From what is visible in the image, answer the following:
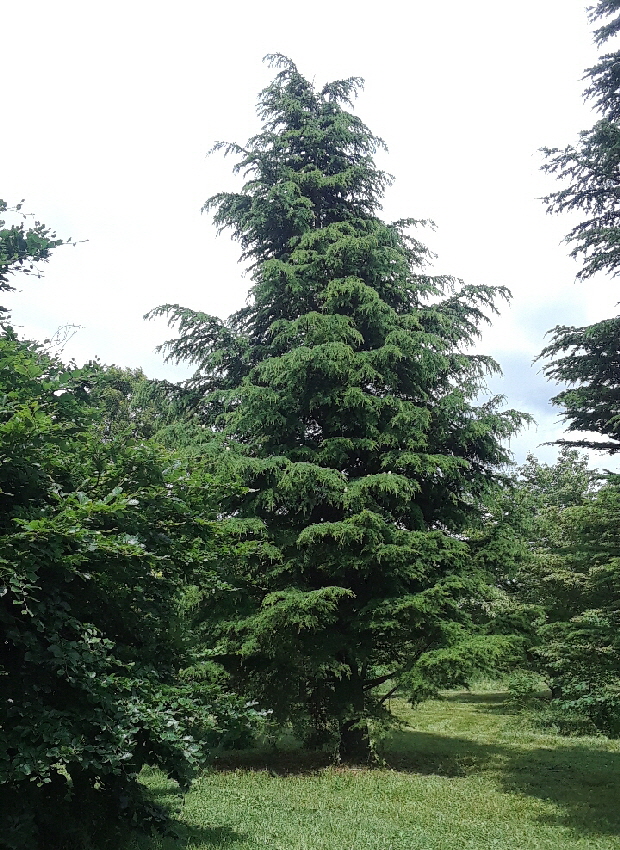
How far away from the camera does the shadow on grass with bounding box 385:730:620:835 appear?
9039mm

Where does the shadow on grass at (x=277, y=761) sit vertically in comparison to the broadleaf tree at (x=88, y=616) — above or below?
below

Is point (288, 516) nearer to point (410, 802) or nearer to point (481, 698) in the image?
point (410, 802)

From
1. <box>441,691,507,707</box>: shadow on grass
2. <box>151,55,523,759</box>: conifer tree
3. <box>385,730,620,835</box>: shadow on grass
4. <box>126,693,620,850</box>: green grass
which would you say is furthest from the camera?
<box>441,691,507,707</box>: shadow on grass

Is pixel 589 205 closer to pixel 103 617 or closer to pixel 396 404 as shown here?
pixel 396 404

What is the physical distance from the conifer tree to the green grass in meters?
1.33

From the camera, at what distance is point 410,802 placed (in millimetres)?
9211

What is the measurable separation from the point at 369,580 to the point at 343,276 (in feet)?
22.8

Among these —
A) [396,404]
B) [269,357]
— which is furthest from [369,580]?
[269,357]

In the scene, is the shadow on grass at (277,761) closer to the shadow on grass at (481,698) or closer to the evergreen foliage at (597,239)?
the evergreen foliage at (597,239)

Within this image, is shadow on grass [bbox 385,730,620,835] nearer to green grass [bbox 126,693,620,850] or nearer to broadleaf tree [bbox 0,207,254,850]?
green grass [bbox 126,693,620,850]

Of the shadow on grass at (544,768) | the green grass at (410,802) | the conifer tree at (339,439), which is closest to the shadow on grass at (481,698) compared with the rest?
the shadow on grass at (544,768)

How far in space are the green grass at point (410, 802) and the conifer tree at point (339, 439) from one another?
133cm

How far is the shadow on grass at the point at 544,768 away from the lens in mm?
9039

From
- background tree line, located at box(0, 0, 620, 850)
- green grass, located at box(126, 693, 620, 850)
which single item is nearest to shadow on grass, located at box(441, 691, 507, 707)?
background tree line, located at box(0, 0, 620, 850)
